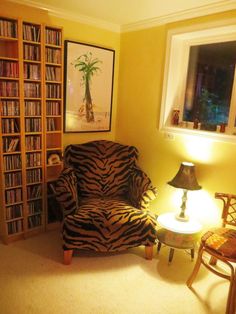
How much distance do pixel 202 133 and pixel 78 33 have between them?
176 cm

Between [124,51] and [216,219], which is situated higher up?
[124,51]

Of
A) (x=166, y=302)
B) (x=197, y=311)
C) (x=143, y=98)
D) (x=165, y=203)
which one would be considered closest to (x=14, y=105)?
(x=143, y=98)

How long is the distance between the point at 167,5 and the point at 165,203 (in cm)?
204

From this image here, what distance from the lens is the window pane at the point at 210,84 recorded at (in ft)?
8.56

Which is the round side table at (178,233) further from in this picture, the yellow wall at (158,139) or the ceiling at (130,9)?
the ceiling at (130,9)

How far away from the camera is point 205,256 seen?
267 centimetres

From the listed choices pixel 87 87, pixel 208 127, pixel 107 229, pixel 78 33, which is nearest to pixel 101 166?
pixel 107 229

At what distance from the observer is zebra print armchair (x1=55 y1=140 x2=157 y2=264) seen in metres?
2.35

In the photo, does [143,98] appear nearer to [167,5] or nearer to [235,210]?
[167,5]

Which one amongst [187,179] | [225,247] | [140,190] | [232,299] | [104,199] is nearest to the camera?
[232,299]

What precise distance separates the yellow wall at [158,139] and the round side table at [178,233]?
0.28 meters

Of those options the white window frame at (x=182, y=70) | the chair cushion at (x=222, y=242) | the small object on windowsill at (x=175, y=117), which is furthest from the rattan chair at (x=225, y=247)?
the small object on windowsill at (x=175, y=117)

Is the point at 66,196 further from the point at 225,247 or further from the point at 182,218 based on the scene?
the point at 225,247

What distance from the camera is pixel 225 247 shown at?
6.39 feet
